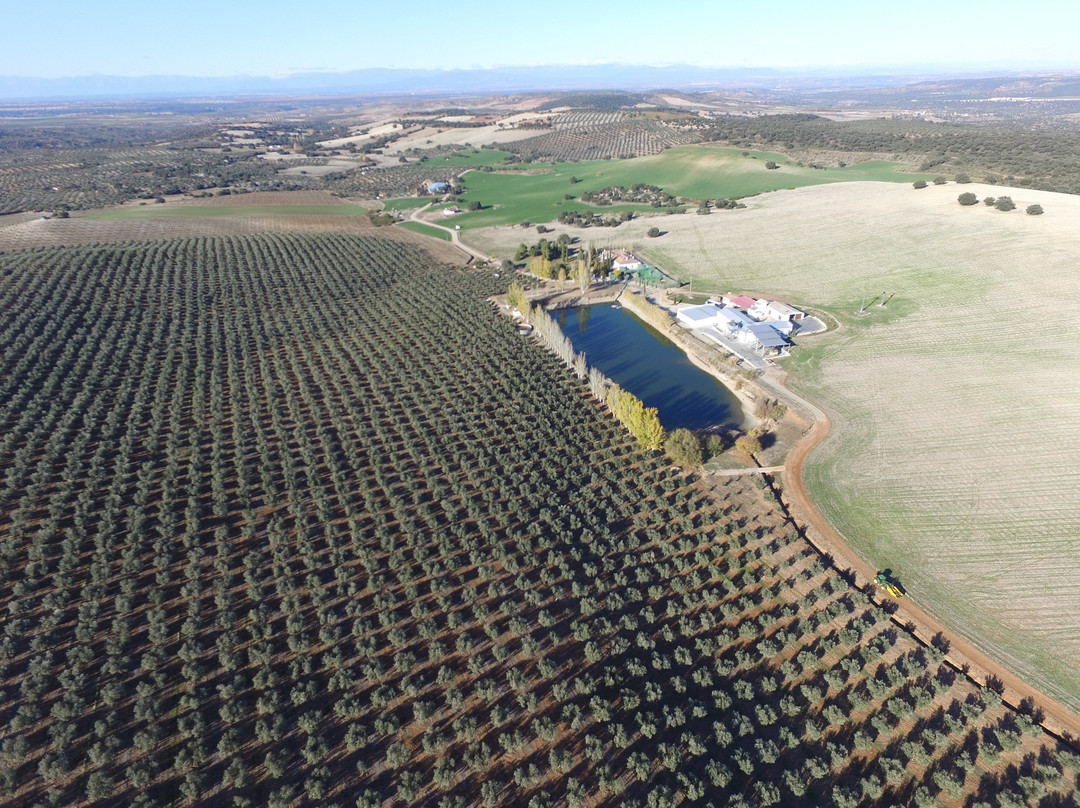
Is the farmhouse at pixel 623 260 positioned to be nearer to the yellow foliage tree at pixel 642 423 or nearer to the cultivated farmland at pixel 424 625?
the cultivated farmland at pixel 424 625

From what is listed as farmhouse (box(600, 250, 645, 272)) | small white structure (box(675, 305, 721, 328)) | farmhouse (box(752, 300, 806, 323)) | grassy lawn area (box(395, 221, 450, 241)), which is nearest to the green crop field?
grassy lawn area (box(395, 221, 450, 241))

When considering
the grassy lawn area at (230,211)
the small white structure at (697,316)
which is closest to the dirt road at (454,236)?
the grassy lawn area at (230,211)

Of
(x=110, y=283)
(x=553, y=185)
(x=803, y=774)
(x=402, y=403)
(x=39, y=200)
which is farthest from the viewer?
(x=553, y=185)

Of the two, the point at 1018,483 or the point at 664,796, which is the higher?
the point at 1018,483

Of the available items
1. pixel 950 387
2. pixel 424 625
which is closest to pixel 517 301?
pixel 424 625

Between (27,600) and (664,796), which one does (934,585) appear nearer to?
(664,796)

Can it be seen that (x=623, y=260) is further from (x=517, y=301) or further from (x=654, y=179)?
(x=654, y=179)

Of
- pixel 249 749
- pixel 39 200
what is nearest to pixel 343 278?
pixel 249 749
